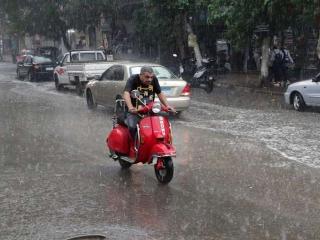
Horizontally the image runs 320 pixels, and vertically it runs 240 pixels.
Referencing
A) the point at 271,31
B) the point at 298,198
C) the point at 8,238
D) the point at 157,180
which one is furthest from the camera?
the point at 271,31

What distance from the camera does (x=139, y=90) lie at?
347 inches

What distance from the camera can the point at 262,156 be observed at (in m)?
10.1

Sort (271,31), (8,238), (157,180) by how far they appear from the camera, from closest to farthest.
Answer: (8,238)
(157,180)
(271,31)

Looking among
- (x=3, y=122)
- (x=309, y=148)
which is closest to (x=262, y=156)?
(x=309, y=148)

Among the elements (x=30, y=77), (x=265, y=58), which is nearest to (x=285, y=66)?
(x=265, y=58)

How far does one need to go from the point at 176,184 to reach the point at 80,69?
611 inches

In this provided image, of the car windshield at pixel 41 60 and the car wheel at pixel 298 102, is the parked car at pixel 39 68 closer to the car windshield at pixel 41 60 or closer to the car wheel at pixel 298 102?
the car windshield at pixel 41 60

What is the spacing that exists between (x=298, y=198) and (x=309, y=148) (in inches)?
143

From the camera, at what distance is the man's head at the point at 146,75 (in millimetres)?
8648

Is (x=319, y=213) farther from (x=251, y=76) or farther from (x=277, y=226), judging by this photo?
(x=251, y=76)

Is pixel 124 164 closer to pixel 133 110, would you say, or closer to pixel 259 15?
pixel 133 110

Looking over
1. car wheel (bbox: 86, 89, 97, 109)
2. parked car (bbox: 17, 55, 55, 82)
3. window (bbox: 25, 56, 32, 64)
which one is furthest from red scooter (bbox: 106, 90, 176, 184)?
window (bbox: 25, 56, 32, 64)

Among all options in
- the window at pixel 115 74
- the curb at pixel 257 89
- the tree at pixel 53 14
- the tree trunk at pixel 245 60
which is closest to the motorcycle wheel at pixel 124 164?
the window at pixel 115 74

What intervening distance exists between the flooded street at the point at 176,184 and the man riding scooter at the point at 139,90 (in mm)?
870
